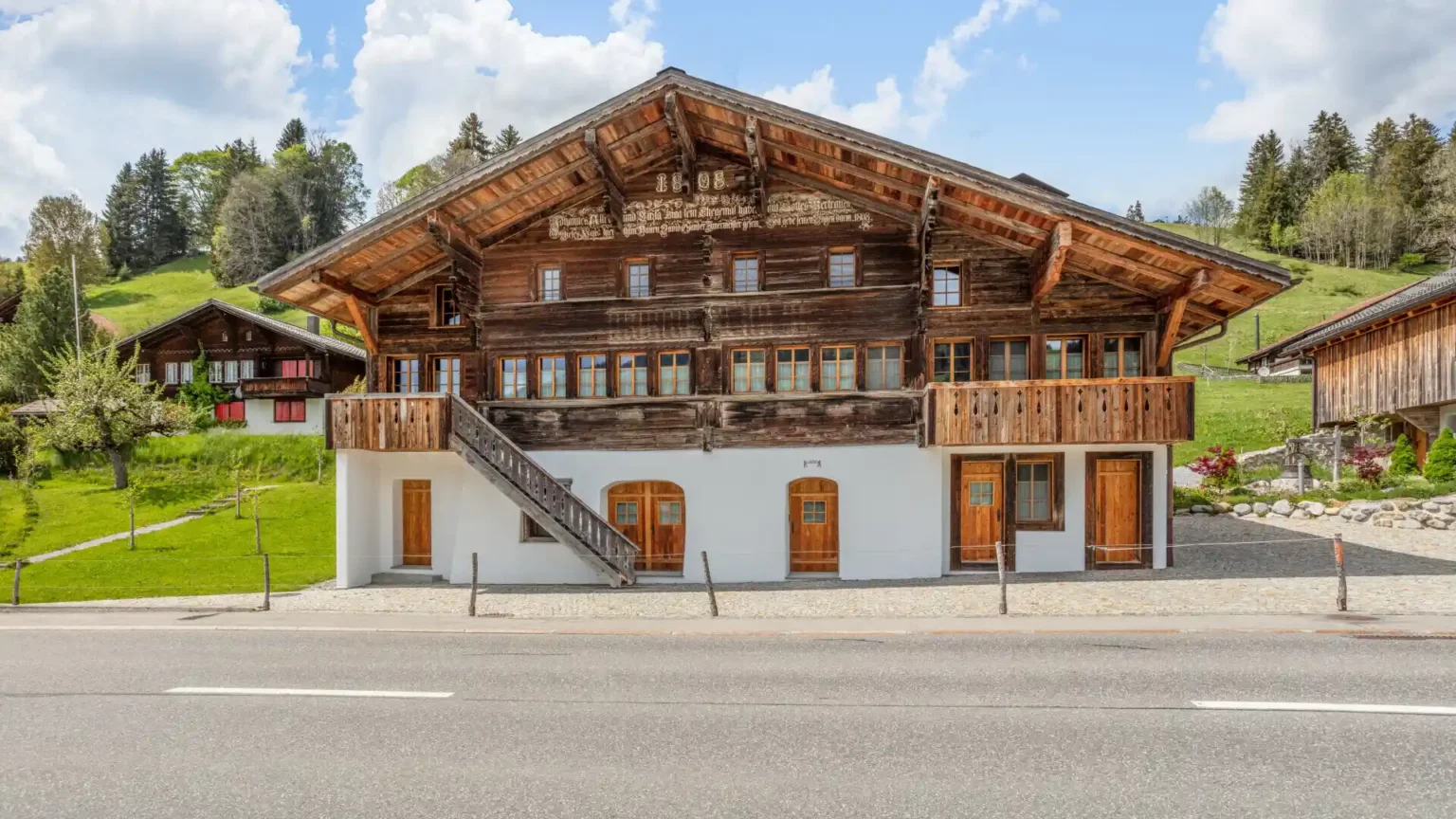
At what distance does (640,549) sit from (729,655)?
9405mm

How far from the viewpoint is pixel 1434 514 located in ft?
74.1

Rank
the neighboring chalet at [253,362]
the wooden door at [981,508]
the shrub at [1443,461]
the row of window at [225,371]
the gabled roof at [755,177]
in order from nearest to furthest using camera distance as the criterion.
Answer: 1. the gabled roof at [755,177]
2. the wooden door at [981,508]
3. the shrub at [1443,461]
4. the neighboring chalet at [253,362]
5. the row of window at [225,371]

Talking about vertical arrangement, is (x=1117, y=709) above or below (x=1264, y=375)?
below

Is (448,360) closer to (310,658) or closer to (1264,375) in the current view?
(310,658)

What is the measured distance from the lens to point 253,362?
163 ft

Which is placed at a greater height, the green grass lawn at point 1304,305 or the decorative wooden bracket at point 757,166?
the green grass lawn at point 1304,305

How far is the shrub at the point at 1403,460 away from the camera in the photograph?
28584mm

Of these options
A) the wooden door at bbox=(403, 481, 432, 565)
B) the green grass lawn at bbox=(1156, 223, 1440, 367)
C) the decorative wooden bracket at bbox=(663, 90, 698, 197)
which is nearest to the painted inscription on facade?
the decorative wooden bracket at bbox=(663, 90, 698, 197)

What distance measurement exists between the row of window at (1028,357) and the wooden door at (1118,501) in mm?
2182

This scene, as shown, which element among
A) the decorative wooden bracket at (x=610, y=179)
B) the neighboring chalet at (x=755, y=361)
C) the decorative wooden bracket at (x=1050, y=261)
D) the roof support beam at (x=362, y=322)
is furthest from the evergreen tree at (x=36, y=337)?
the decorative wooden bracket at (x=1050, y=261)

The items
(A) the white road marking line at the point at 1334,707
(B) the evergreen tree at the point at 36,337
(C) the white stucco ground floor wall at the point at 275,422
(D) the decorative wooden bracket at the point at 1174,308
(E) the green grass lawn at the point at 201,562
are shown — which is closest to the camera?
(A) the white road marking line at the point at 1334,707


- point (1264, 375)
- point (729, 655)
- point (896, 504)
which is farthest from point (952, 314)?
point (1264, 375)

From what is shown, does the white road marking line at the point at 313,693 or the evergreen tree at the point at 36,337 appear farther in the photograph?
the evergreen tree at the point at 36,337

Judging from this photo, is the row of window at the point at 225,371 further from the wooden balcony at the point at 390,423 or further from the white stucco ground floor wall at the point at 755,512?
the wooden balcony at the point at 390,423
